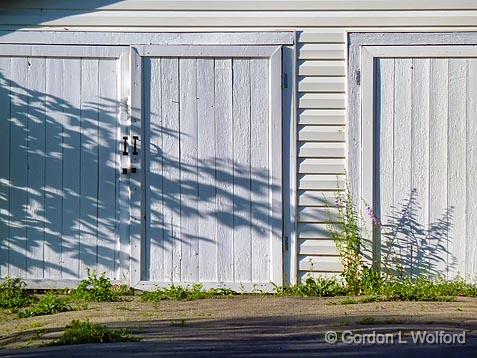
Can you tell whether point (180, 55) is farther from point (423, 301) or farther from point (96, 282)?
point (423, 301)

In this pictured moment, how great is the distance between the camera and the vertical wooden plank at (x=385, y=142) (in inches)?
375

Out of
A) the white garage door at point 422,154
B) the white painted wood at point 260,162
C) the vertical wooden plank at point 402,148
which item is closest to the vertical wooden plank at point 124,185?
the white painted wood at point 260,162

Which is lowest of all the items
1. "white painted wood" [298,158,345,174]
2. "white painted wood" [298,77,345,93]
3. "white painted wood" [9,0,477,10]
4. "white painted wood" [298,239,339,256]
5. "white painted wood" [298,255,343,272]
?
"white painted wood" [298,255,343,272]

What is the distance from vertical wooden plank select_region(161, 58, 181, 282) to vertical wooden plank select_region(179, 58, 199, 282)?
0.05 metres

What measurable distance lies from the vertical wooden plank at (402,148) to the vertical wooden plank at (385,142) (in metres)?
0.04

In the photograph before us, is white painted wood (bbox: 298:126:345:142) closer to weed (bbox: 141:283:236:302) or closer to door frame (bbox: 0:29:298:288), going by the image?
door frame (bbox: 0:29:298:288)

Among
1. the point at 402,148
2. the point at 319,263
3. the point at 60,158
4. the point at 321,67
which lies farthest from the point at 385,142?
the point at 60,158

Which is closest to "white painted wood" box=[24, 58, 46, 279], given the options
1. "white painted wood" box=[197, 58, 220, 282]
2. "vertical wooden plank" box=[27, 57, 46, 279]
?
"vertical wooden plank" box=[27, 57, 46, 279]

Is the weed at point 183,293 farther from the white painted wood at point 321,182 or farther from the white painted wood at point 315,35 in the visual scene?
the white painted wood at point 315,35

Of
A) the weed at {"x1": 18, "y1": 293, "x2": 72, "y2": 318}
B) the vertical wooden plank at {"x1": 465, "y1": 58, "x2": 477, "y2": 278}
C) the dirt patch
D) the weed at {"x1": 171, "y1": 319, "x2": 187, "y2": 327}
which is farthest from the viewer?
the vertical wooden plank at {"x1": 465, "y1": 58, "x2": 477, "y2": 278}

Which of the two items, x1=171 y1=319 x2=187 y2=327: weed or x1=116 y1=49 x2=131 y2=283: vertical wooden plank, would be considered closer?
x1=171 y1=319 x2=187 y2=327: weed

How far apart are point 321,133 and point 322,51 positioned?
0.77 metres

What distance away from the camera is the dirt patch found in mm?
7539

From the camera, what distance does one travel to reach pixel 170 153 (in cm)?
961
